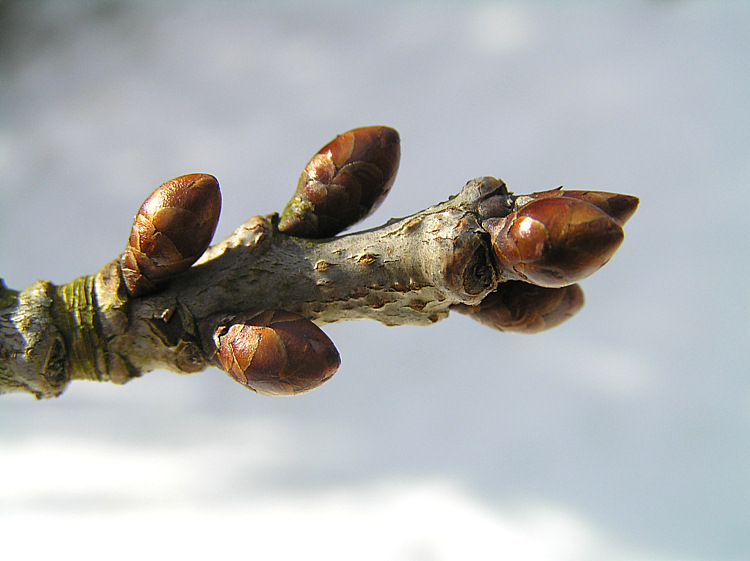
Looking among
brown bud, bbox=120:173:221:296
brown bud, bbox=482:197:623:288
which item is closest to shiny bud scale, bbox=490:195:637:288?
brown bud, bbox=482:197:623:288

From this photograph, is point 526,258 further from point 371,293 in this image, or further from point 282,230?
point 282,230

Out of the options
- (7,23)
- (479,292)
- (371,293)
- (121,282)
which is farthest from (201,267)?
(7,23)

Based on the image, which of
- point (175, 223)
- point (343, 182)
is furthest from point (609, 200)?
point (175, 223)

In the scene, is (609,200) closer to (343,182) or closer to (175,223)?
(343,182)

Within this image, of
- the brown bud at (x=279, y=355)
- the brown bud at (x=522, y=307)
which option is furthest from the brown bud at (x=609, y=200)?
the brown bud at (x=279, y=355)

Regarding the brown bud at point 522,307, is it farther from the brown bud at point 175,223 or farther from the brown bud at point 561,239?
the brown bud at point 175,223
